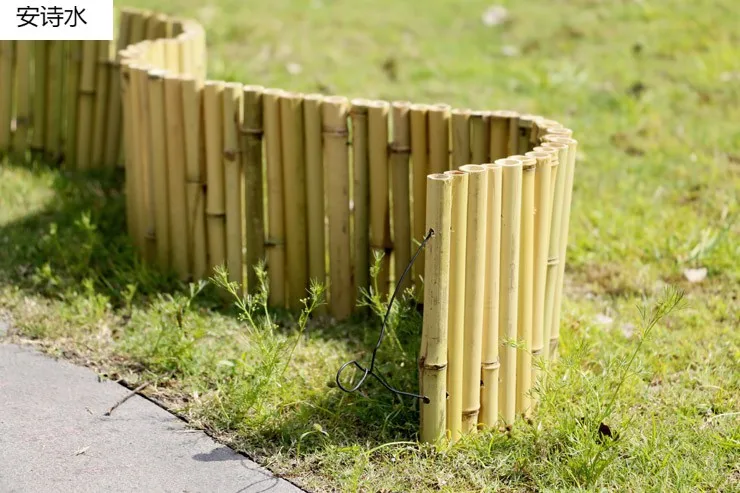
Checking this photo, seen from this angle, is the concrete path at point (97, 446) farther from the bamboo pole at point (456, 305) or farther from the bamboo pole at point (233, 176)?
the bamboo pole at point (233, 176)

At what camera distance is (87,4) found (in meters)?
5.49

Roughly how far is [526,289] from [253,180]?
1.39 meters

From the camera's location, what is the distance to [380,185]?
13.7 ft

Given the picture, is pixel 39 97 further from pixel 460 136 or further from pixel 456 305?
pixel 456 305

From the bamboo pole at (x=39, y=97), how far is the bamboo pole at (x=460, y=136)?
2754mm

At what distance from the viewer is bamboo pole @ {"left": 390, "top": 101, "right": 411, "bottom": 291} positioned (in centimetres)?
408

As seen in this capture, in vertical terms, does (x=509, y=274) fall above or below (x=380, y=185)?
below

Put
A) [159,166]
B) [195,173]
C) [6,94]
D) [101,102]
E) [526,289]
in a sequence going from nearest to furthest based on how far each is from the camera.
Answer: [526,289], [195,173], [159,166], [101,102], [6,94]

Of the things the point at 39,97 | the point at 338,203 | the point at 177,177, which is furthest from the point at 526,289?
the point at 39,97

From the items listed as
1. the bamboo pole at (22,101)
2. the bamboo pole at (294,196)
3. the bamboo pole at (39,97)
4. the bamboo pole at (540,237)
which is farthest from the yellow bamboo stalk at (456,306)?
the bamboo pole at (22,101)

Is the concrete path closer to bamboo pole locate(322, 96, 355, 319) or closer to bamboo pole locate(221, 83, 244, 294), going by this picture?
bamboo pole locate(221, 83, 244, 294)

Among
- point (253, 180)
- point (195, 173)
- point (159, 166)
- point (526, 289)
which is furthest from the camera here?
point (159, 166)

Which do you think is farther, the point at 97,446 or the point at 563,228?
the point at 563,228

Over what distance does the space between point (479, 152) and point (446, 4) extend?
5.06 meters
